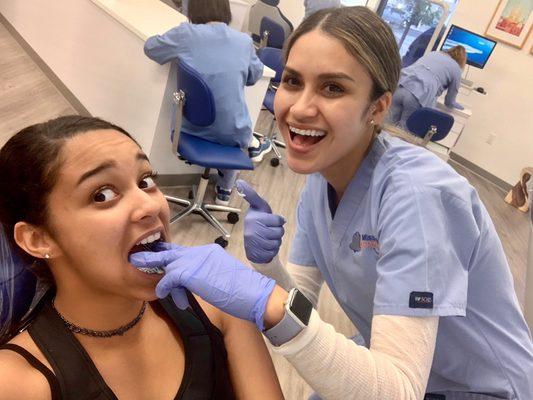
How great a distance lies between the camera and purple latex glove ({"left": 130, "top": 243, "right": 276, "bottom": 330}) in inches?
29.3

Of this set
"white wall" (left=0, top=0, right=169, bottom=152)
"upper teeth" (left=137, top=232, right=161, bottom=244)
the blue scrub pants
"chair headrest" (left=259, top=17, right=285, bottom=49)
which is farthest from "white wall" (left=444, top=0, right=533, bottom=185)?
"upper teeth" (left=137, top=232, right=161, bottom=244)

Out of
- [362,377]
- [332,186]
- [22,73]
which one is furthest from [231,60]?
[22,73]

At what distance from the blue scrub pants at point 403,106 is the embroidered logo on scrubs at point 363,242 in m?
2.82

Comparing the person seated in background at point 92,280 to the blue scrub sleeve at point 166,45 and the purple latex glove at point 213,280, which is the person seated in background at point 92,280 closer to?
the purple latex glove at point 213,280

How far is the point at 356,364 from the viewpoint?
2.43 ft

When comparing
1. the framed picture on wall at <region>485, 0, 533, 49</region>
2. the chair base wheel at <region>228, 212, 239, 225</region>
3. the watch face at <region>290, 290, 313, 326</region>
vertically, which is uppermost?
the framed picture on wall at <region>485, 0, 533, 49</region>

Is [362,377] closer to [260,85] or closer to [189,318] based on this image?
[189,318]

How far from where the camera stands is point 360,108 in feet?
3.20

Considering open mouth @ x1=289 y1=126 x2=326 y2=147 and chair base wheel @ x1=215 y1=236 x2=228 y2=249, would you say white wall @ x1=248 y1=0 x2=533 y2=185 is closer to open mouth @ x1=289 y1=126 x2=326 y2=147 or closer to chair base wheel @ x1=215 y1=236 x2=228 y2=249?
chair base wheel @ x1=215 y1=236 x2=228 y2=249

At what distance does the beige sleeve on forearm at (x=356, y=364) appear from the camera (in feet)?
2.38

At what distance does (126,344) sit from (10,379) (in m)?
0.23

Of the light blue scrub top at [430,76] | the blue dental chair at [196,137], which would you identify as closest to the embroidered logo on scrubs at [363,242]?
the blue dental chair at [196,137]

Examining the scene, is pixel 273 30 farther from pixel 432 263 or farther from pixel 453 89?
pixel 432 263

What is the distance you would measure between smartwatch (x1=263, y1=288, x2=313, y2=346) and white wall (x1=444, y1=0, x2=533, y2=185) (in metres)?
5.07
